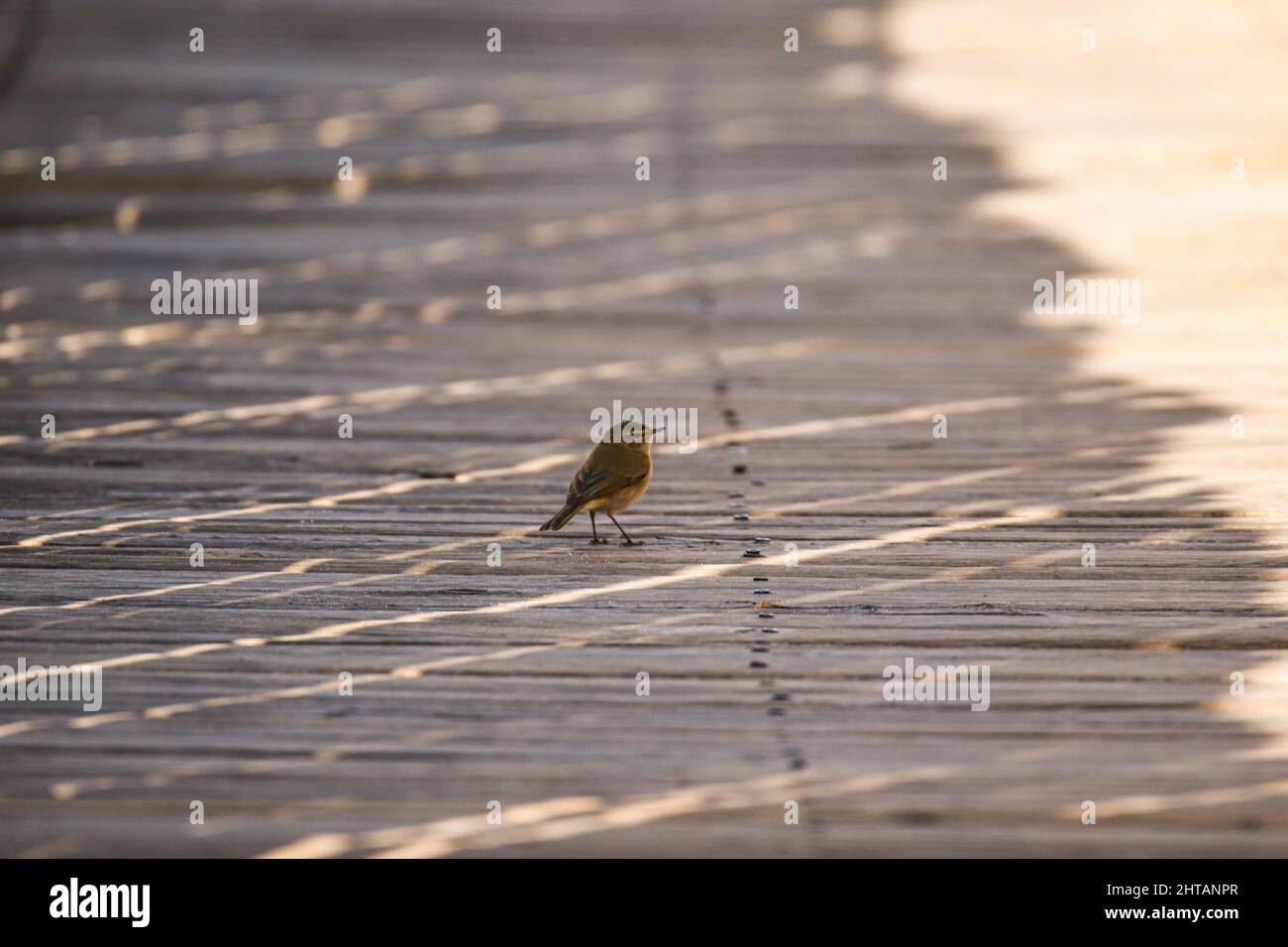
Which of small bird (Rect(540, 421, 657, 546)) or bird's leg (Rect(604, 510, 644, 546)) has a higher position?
small bird (Rect(540, 421, 657, 546))

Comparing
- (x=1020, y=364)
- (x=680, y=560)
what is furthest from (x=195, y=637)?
(x=1020, y=364)

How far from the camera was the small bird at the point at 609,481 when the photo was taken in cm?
427

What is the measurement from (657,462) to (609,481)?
0.81 metres

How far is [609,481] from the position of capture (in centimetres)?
430

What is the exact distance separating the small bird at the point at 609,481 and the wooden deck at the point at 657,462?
0.38ft

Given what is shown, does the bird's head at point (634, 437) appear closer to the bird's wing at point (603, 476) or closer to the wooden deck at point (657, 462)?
the bird's wing at point (603, 476)

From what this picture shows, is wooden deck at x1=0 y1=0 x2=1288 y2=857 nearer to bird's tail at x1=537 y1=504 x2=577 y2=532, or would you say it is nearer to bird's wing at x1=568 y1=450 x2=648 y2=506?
bird's tail at x1=537 y1=504 x2=577 y2=532

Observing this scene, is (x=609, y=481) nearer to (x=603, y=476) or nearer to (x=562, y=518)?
(x=603, y=476)

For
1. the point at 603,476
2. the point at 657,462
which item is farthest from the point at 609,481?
the point at 657,462

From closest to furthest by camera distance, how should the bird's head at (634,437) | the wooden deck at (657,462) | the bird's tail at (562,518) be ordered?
the wooden deck at (657,462) → the bird's tail at (562,518) → the bird's head at (634,437)

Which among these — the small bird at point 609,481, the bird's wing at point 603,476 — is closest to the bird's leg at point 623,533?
the small bird at point 609,481

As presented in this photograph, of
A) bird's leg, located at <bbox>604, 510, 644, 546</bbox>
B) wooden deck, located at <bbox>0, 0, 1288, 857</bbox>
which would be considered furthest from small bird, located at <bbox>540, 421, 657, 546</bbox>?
wooden deck, located at <bbox>0, 0, 1288, 857</bbox>

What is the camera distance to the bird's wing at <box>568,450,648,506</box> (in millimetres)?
4266
